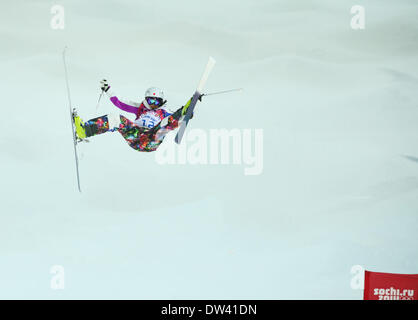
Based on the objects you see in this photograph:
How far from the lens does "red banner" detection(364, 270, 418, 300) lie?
4.30 m

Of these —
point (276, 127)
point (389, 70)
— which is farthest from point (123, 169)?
point (389, 70)

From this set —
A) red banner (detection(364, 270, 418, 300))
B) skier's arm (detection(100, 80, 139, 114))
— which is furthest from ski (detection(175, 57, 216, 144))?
red banner (detection(364, 270, 418, 300))

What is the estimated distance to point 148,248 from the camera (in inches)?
172

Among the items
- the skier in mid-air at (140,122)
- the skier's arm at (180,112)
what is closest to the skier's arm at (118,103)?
the skier in mid-air at (140,122)

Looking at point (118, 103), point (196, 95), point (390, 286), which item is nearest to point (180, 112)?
point (196, 95)

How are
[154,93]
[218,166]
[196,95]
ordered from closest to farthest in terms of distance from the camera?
[196,95]
[154,93]
[218,166]

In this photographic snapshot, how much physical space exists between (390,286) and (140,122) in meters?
1.79

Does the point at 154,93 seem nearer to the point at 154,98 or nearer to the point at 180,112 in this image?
the point at 154,98

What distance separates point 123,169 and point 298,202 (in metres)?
1.09

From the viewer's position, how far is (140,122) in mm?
4270

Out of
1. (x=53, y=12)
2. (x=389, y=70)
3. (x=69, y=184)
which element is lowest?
(x=69, y=184)

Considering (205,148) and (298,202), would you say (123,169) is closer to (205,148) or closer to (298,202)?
(205,148)

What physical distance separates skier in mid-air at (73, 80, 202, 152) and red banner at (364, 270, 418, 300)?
152 cm

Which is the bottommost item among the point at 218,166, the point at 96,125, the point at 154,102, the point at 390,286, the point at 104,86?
the point at 390,286
